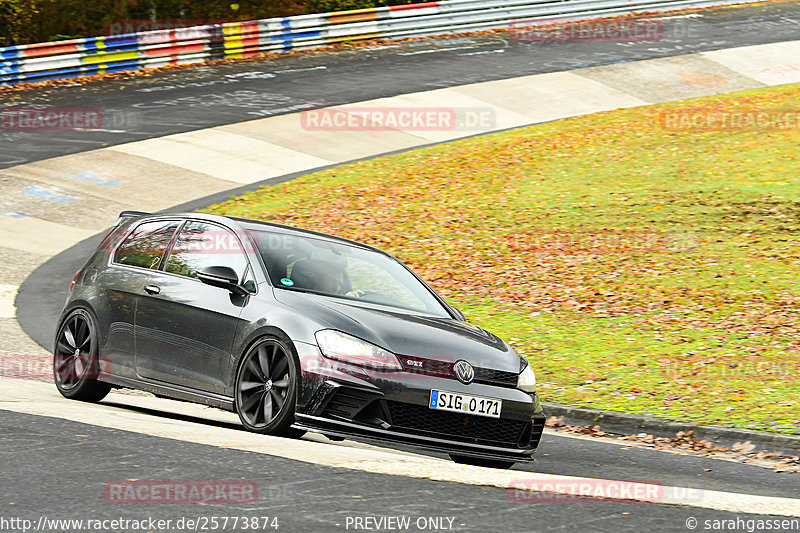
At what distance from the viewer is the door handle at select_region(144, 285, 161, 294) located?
27.3ft

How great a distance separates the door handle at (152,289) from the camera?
328 inches

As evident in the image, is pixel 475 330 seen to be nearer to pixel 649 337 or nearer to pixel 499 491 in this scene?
pixel 499 491

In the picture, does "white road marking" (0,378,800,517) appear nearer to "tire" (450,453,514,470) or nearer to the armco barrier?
"tire" (450,453,514,470)

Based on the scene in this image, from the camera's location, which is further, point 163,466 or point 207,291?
point 207,291

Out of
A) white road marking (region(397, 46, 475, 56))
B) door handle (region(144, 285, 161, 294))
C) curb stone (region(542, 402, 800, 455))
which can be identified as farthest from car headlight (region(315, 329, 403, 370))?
white road marking (region(397, 46, 475, 56))

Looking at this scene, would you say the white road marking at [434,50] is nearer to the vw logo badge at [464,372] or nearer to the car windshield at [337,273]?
the car windshield at [337,273]

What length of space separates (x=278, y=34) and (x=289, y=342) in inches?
1011

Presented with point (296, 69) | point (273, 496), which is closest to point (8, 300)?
point (273, 496)

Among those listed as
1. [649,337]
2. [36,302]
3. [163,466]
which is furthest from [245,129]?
[163,466]

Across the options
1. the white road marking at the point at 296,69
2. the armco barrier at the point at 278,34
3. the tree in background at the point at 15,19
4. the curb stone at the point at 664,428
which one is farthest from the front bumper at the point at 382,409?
the tree in background at the point at 15,19

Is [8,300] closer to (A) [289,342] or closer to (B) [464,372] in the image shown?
(A) [289,342]

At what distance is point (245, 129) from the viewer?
23984 millimetres

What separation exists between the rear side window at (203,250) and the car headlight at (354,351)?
3.81ft

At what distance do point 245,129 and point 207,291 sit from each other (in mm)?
16433
